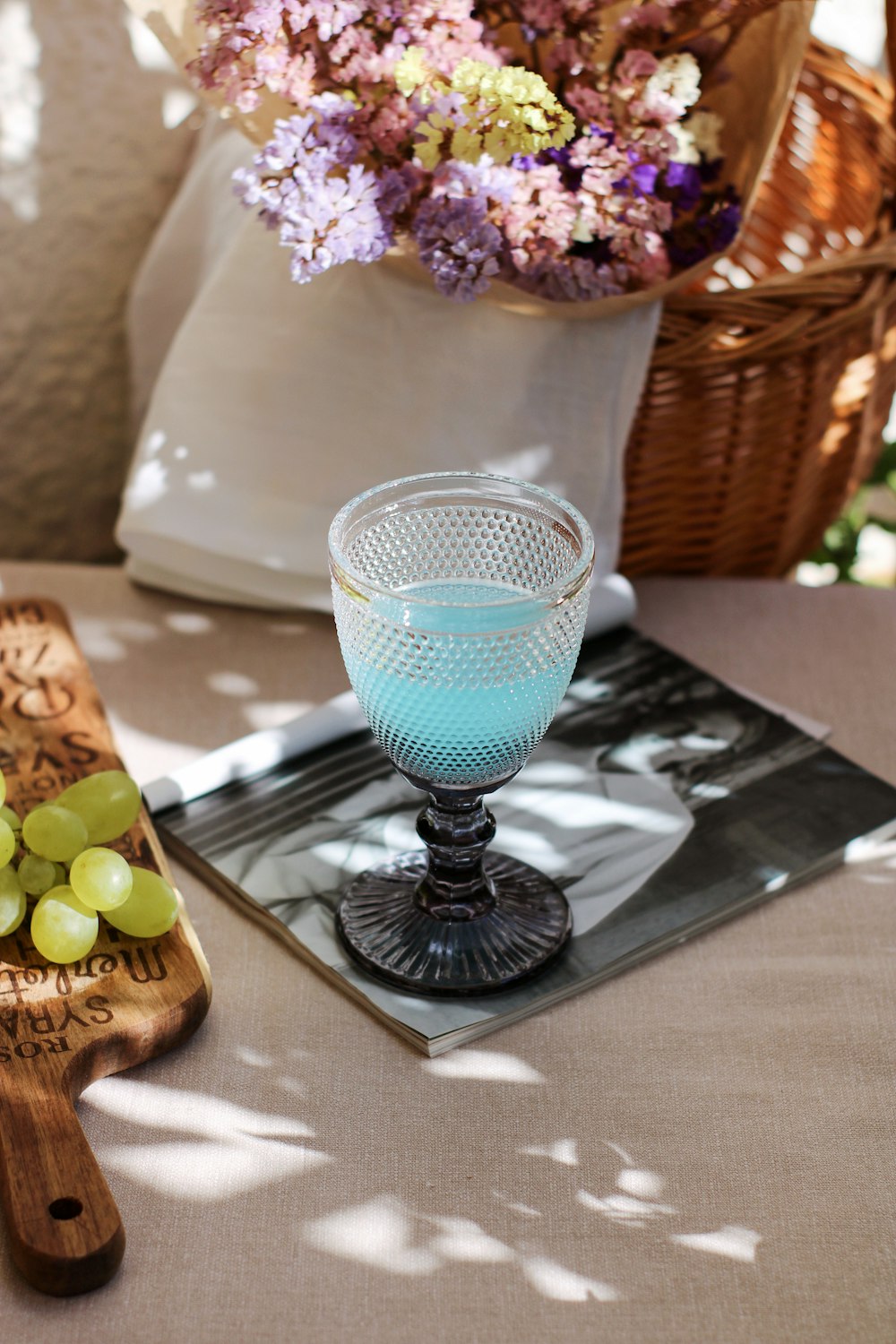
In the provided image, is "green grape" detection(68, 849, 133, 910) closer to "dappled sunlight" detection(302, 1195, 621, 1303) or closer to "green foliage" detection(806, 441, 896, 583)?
"dappled sunlight" detection(302, 1195, 621, 1303)

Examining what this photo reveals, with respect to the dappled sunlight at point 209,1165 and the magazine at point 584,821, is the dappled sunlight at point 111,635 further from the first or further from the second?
the dappled sunlight at point 209,1165

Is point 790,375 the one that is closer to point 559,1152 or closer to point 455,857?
point 455,857

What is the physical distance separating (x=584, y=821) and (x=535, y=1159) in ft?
0.88

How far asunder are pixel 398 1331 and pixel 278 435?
2.24ft

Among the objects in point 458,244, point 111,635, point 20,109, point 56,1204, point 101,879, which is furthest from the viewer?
point 20,109

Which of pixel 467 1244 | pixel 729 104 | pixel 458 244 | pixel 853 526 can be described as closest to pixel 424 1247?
pixel 467 1244

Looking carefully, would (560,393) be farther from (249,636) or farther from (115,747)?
(115,747)

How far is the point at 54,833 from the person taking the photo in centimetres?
74

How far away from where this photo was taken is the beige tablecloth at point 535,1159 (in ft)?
1.94

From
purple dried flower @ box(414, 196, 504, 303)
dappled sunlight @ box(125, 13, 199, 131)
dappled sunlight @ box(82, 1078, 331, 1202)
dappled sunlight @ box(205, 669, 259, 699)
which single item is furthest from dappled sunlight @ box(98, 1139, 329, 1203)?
dappled sunlight @ box(125, 13, 199, 131)

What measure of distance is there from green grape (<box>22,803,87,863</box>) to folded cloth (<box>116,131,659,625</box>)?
14.5 inches

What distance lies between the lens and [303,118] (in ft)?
2.73

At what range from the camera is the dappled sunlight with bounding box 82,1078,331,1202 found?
65 cm

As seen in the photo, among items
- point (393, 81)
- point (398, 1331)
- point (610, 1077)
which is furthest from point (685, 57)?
point (398, 1331)
